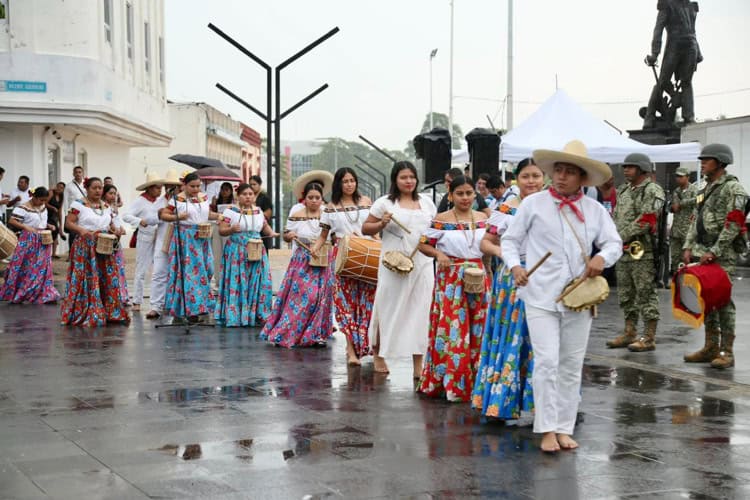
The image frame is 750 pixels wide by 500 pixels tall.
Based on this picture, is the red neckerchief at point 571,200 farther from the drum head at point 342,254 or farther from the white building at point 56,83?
the white building at point 56,83

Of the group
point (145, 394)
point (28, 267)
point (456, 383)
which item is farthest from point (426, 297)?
point (28, 267)

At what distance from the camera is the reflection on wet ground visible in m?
5.87

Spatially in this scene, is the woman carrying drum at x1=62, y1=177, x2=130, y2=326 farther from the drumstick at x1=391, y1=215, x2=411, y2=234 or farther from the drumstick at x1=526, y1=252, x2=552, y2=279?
the drumstick at x1=526, y1=252, x2=552, y2=279

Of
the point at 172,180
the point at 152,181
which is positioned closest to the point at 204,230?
the point at 172,180

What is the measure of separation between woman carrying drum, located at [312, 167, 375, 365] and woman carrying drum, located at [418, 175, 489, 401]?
1.96 m

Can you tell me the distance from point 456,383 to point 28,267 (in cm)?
1110

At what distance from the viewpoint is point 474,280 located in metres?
8.30

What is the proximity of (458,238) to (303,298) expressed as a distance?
3.82 metres

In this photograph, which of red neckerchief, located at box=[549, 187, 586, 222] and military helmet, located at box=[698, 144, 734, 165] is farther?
military helmet, located at box=[698, 144, 734, 165]

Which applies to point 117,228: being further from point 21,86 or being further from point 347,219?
point 21,86

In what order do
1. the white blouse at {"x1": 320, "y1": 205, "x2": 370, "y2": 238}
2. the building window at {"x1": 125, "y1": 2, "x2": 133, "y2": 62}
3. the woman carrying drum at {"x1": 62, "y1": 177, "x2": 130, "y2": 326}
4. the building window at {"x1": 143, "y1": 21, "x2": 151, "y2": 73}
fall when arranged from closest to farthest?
1. the white blouse at {"x1": 320, "y1": 205, "x2": 370, "y2": 238}
2. the woman carrying drum at {"x1": 62, "y1": 177, "x2": 130, "y2": 326}
3. the building window at {"x1": 125, "y1": 2, "x2": 133, "y2": 62}
4. the building window at {"x1": 143, "y1": 21, "x2": 151, "y2": 73}

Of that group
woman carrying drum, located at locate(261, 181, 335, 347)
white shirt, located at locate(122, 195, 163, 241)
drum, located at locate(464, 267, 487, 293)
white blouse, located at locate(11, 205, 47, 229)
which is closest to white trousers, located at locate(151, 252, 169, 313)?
white shirt, located at locate(122, 195, 163, 241)

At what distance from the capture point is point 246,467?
6.23 meters

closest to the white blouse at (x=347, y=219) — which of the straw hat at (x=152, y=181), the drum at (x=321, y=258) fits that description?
the drum at (x=321, y=258)
